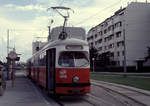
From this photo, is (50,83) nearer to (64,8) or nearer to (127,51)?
(64,8)

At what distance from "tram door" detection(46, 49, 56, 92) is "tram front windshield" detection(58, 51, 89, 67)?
0.68 m

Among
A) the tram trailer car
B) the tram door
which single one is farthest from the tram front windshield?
the tram door

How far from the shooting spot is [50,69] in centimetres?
1432

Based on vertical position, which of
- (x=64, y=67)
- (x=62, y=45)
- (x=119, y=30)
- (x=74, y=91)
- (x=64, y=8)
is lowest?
(x=74, y=91)

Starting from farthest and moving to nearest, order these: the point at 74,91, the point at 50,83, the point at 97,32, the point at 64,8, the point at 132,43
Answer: the point at 97,32 < the point at 132,43 < the point at 64,8 < the point at 50,83 < the point at 74,91

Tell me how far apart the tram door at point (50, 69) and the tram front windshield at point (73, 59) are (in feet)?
2.21

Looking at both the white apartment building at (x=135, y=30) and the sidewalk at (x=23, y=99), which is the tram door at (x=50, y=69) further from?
the white apartment building at (x=135, y=30)

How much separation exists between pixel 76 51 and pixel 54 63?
121 cm

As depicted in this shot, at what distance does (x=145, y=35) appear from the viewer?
6850cm

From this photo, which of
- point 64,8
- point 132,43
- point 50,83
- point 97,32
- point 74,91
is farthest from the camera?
point 97,32

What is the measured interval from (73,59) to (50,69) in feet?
5.86

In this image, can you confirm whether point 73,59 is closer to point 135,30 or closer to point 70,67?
point 70,67

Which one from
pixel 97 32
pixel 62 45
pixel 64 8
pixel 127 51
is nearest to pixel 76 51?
pixel 62 45

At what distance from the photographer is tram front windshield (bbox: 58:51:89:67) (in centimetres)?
1301
